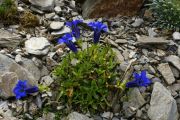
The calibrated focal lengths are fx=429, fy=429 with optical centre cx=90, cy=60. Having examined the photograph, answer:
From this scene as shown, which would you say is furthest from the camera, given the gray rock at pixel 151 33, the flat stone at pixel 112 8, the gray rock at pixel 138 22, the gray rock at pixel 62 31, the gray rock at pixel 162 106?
the flat stone at pixel 112 8

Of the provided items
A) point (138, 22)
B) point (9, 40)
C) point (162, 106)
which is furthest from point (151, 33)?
point (9, 40)

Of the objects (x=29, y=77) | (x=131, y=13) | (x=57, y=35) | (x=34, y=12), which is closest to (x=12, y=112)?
(x=29, y=77)

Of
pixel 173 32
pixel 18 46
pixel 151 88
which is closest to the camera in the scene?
pixel 151 88

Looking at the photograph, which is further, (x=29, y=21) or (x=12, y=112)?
(x=29, y=21)

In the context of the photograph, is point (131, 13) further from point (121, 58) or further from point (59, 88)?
point (59, 88)

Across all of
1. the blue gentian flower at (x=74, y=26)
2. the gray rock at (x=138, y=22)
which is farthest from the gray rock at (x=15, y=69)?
the gray rock at (x=138, y=22)

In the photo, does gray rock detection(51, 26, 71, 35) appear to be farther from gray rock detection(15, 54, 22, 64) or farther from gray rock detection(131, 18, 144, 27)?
gray rock detection(131, 18, 144, 27)

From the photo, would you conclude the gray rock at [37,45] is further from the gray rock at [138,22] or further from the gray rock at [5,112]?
the gray rock at [138,22]
